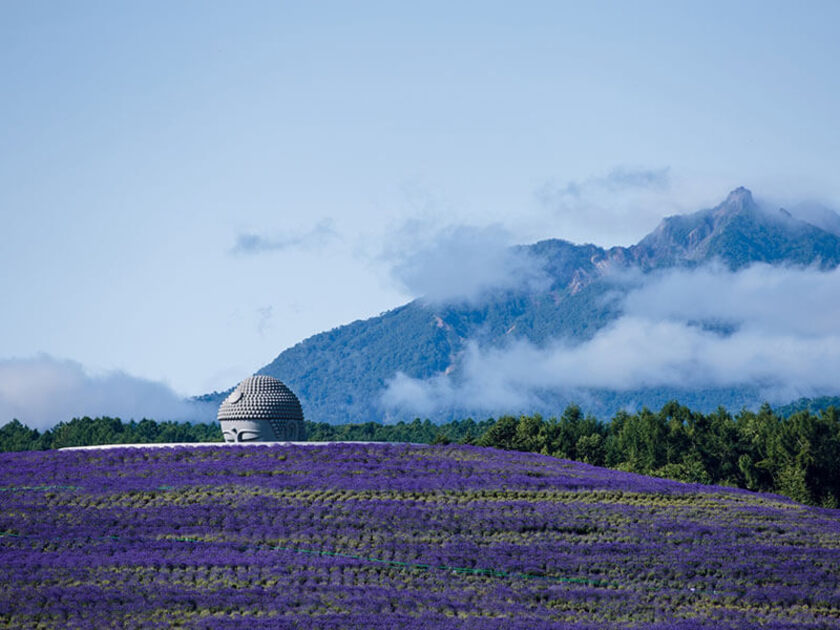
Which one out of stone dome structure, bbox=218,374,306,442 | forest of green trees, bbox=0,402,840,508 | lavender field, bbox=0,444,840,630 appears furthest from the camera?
forest of green trees, bbox=0,402,840,508

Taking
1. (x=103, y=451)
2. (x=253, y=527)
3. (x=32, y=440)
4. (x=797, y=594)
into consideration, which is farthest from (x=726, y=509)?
(x=32, y=440)

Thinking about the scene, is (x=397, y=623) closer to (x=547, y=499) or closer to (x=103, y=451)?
(x=547, y=499)

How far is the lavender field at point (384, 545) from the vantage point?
4094 centimetres

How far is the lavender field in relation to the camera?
40938 mm

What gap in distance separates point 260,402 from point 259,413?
72 centimetres

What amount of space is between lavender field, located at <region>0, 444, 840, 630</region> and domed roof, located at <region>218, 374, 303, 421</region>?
5.30 m

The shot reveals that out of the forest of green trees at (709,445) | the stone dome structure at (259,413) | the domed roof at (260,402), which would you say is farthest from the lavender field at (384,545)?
the forest of green trees at (709,445)

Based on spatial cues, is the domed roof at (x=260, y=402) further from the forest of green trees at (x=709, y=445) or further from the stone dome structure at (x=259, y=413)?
the forest of green trees at (x=709, y=445)

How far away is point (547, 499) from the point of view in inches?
2331

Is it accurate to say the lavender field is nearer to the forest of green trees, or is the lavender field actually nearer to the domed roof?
the domed roof

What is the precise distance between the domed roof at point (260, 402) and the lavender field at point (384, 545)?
5302 millimetres

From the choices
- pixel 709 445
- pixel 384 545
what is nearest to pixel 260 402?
pixel 384 545

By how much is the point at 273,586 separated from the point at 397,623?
6254 mm

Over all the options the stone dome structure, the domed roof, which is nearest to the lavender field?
the stone dome structure
